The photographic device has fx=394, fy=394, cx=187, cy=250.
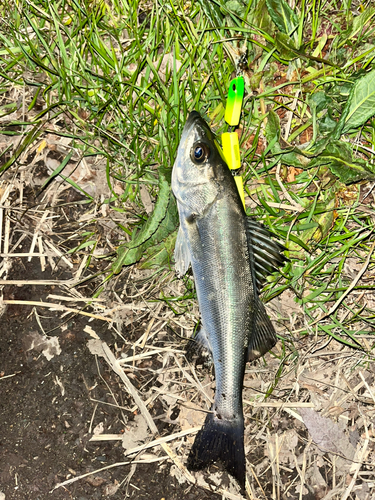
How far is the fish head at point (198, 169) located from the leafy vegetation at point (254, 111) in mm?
334

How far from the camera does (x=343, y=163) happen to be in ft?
11.0

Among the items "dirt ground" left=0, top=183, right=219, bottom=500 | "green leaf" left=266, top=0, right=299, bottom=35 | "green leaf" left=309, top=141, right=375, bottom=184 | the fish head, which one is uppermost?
"green leaf" left=266, top=0, right=299, bottom=35

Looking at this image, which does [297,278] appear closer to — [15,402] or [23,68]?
[15,402]

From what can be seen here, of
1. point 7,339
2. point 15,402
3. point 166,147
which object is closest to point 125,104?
point 166,147

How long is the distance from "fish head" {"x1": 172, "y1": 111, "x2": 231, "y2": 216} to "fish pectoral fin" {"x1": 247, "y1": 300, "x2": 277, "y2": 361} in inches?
37.2

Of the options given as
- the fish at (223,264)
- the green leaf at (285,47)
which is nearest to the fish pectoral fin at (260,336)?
the fish at (223,264)

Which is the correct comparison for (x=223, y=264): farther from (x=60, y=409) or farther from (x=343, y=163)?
(x=60, y=409)

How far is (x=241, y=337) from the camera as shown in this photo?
3.10 meters

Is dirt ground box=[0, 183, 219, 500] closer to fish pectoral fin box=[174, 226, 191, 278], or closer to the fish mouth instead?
fish pectoral fin box=[174, 226, 191, 278]

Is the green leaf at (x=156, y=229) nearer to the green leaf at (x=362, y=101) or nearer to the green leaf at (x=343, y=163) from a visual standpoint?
the green leaf at (x=343, y=163)

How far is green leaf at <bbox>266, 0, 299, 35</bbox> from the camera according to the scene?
134 inches

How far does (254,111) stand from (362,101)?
90 centimetres

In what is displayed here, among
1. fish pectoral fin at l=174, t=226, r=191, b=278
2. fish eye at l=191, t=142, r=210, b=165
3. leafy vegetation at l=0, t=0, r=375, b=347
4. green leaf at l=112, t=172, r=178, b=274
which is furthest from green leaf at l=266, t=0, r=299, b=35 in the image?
fish pectoral fin at l=174, t=226, r=191, b=278

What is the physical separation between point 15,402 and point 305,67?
13.3ft
